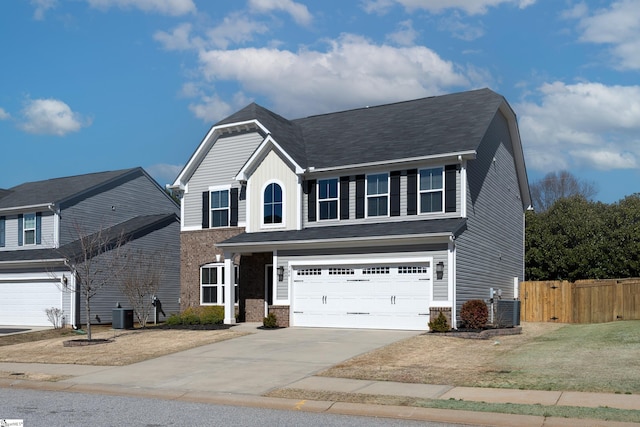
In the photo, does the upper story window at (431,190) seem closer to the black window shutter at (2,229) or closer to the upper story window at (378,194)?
the upper story window at (378,194)

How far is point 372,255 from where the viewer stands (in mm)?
25250

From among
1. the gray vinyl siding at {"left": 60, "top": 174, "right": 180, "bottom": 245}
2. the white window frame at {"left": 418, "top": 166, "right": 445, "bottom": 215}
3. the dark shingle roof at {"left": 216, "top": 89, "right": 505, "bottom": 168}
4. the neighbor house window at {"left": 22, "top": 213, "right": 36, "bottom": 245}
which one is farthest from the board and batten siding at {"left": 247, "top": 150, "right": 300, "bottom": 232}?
the neighbor house window at {"left": 22, "top": 213, "right": 36, "bottom": 245}

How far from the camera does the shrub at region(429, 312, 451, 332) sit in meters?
23.1

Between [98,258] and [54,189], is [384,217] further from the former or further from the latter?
[54,189]

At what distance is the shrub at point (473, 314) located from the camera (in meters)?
23.6

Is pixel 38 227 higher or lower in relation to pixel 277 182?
lower

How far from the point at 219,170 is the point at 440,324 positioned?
13.1 metres

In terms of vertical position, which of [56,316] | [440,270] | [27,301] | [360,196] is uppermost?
[360,196]

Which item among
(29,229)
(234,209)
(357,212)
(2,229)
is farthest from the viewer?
(2,229)

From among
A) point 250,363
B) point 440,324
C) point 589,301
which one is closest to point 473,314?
point 440,324

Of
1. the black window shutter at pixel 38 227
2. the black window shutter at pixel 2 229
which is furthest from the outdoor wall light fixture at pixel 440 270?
the black window shutter at pixel 2 229

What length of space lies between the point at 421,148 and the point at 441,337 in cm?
776

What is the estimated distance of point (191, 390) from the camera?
1501cm

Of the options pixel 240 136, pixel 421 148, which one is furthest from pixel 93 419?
pixel 240 136
